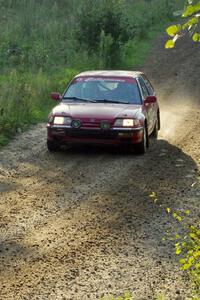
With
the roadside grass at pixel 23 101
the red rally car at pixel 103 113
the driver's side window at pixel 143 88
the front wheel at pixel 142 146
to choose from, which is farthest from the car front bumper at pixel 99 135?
the roadside grass at pixel 23 101

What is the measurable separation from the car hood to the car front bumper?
252 millimetres

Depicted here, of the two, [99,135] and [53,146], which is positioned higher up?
[99,135]

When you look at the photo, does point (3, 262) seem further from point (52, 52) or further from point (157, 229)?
point (52, 52)

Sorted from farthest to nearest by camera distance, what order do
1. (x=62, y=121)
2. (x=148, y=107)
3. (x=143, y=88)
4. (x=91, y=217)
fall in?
(x=143, y=88) → (x=148, y=107) → (x=62, y=121) → (x=91, y=217)

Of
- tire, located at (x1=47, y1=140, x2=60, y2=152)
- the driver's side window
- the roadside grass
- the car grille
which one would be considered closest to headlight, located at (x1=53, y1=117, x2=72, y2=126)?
the car grille

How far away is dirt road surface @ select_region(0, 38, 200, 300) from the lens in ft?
17.8

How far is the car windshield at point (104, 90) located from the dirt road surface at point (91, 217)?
104 cm

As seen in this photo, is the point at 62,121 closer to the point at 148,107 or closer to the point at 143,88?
the point at 148,107

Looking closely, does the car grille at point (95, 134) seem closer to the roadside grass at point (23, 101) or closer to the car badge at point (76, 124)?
the car badge at point (76, 124)

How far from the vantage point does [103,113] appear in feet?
35.6

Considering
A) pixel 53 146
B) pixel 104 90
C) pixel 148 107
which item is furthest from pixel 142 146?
pixel 53 146

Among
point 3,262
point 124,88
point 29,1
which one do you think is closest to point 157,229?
point 3,262

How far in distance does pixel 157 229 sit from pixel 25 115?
8250mm

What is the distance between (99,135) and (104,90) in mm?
1471
